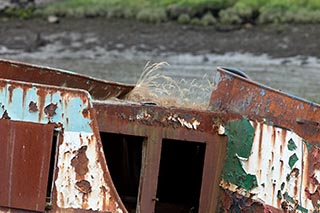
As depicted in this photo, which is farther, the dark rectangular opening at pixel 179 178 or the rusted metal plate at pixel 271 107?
the dark rectangular opening at pixel 179 178

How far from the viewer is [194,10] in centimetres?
2736

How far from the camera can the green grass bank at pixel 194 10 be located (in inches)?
1041

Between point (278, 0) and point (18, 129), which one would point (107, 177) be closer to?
point (18, 129)

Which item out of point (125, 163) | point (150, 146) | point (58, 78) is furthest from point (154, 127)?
point (58, 78)

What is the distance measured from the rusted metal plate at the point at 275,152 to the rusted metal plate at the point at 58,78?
6.12 ft

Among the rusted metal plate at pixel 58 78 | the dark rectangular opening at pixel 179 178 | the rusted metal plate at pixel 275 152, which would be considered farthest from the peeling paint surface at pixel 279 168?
the rusted metal plate at pixel 58 78

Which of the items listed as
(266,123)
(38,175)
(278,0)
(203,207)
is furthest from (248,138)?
(278,0)

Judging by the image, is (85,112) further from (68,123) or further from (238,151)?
(238,151)

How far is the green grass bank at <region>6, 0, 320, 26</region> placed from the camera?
26438 mm

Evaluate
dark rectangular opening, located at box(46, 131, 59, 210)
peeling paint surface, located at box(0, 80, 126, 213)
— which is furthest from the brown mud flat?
peeling paint surface, located at box(0, 80, 126, 213)

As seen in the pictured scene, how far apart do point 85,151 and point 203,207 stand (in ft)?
3.33

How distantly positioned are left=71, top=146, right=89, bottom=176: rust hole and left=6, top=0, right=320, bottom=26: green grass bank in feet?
68.1

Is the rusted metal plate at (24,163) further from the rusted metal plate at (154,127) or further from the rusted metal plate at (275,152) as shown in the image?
the rusted metal plate at (275,152)

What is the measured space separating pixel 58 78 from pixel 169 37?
57.8 ft
